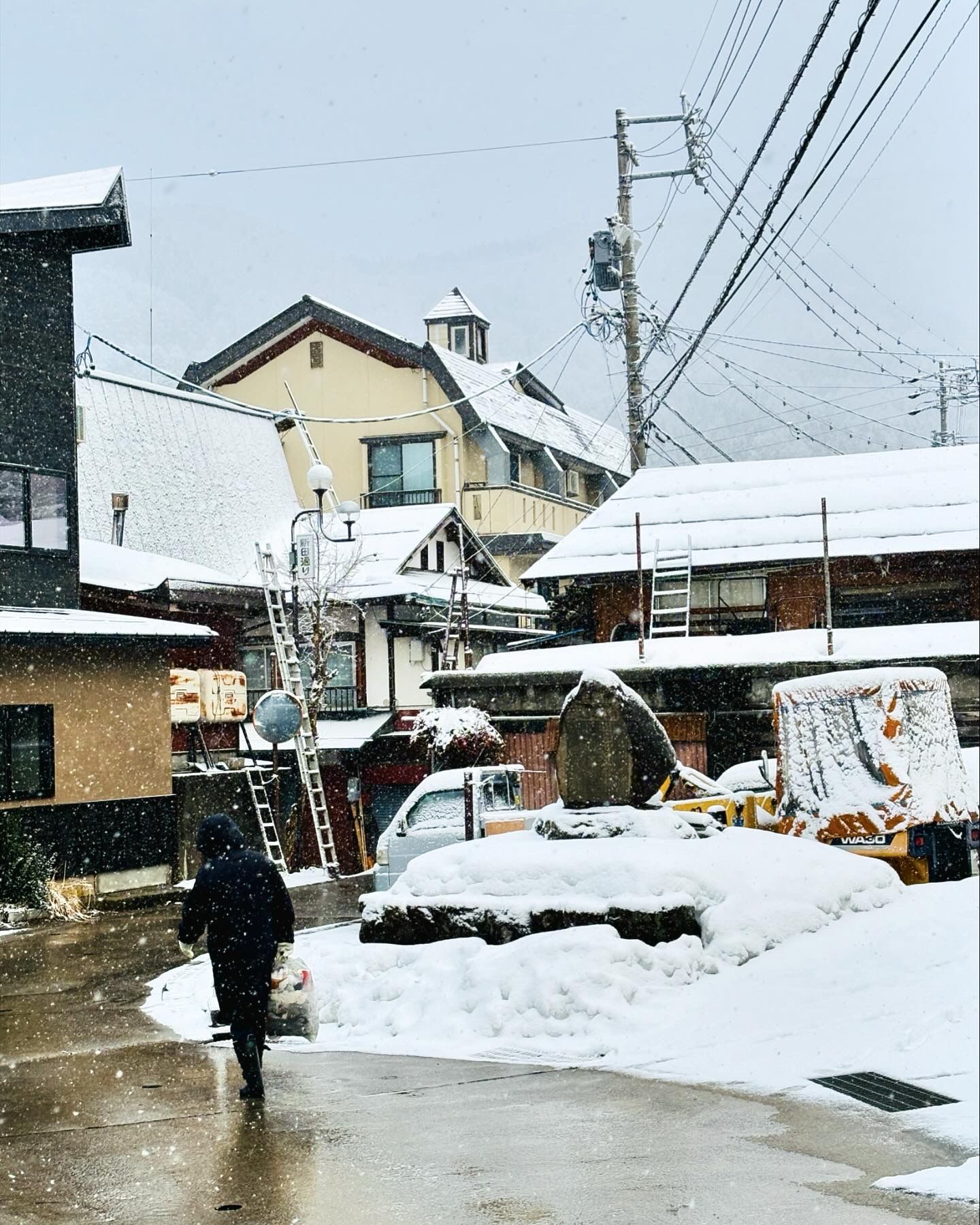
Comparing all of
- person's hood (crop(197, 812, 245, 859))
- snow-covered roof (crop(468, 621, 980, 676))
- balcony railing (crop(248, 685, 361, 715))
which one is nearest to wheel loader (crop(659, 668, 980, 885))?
snow-covered roof (crop(468, 621, 980, 676))

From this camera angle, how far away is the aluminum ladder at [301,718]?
86.3 feet

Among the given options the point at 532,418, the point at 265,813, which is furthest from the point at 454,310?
the point at 265,813

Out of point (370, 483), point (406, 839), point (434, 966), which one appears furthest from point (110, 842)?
point (370, 483)

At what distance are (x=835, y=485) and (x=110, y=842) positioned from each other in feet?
50.9

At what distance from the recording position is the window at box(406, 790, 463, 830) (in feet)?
58.1

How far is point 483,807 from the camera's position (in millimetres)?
18172

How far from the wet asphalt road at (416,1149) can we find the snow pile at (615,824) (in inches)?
144

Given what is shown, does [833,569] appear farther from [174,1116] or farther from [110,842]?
[174,1116]

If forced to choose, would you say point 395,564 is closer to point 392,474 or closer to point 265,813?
point 265,813

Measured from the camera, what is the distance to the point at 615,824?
12.2 m

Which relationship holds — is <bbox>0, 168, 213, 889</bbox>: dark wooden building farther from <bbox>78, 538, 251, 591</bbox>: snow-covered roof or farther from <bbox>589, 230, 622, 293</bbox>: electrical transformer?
<bbox>589, 230, 622, 293</bbox>: electrical transformer

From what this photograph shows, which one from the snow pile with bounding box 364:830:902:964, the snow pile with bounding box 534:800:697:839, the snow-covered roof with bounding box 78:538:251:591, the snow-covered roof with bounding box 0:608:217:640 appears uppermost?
the snow-covered roof with bounding box 78:538:251:591

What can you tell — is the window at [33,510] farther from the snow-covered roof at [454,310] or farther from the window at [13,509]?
the snow-covered roof at [454,310]

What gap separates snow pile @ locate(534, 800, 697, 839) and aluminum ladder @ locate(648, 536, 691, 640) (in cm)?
1239
